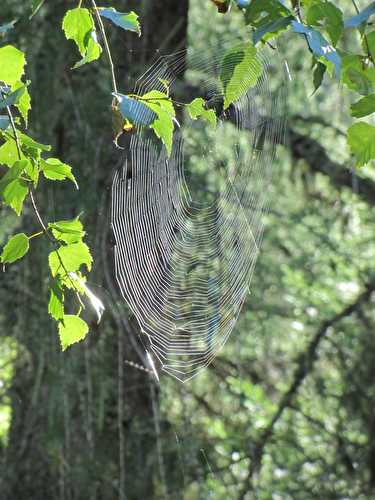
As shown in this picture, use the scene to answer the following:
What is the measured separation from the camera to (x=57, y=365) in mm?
2779

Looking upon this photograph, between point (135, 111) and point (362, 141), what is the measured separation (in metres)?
0.24

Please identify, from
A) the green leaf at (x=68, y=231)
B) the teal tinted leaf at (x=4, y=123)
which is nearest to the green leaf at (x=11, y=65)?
the teal tinted leaf at (x=4, y=123)

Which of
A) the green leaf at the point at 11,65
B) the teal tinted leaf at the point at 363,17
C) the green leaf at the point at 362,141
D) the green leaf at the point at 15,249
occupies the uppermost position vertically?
the teal tinted leaf at the point at 363,17

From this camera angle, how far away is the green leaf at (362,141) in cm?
103

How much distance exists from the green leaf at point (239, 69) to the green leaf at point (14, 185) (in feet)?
0.83

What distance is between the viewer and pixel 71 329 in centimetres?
116

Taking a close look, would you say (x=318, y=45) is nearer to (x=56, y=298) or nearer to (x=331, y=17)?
(x=331, y=17)

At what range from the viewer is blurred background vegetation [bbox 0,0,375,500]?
2795mm

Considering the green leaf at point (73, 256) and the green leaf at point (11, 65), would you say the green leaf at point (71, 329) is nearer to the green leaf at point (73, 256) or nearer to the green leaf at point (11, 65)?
the green leaf at point (73, 256)

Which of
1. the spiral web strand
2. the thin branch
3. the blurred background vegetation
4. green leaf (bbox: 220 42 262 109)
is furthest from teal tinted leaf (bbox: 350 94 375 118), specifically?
the thin branch

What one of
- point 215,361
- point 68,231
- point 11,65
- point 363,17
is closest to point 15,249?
point 68,231

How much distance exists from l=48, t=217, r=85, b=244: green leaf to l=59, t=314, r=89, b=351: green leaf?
0.32 feet

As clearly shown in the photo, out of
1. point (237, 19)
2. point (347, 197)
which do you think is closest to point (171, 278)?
point (347, 197)

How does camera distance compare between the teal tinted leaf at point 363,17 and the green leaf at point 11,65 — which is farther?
the green leaf at point 11,65
